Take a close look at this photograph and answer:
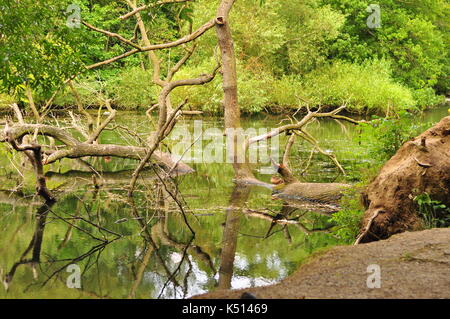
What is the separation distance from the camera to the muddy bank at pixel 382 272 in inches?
202

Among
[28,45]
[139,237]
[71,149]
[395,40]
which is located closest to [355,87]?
[395,40]

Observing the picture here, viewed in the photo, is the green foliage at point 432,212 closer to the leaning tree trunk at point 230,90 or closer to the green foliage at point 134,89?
the leaning tree trunk at point 230,90

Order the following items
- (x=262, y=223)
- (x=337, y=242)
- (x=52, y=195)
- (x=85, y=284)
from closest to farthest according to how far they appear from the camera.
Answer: (x=85, y=284), (x=337, y=242), (x=262, y=223), (x=52, y=195)

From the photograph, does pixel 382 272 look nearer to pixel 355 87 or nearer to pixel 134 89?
pixel 355 87

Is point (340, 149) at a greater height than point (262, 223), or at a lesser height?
greater

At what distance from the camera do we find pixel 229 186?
13719 millimetres

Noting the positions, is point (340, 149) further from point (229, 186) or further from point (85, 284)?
point (85, 284)

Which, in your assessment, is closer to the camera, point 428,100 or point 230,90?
point 230,90

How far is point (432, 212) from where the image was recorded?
756 centimetres

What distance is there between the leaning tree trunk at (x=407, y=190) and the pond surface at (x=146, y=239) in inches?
41.2

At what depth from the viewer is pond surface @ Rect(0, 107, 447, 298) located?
691cm

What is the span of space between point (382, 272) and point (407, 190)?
7.39ft

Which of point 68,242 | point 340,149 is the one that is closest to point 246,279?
point 68,242
